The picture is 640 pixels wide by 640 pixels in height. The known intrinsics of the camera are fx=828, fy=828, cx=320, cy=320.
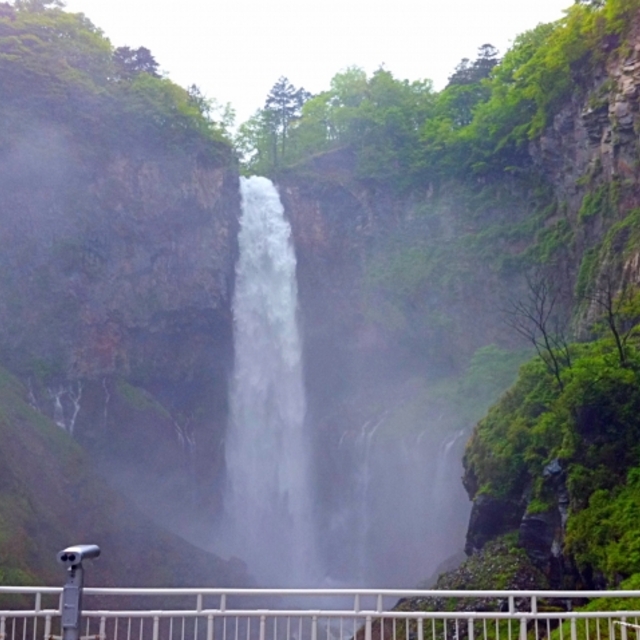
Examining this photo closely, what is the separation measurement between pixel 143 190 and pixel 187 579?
19.1 meters

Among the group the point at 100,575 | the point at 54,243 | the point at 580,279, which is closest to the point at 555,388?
the point at 580,279

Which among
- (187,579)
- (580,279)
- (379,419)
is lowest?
(187,579)

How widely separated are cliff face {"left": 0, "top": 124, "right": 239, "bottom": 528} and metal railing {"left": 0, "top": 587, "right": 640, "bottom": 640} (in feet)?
27.4

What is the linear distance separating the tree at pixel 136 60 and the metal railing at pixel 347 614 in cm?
3190

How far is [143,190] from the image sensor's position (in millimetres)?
40469

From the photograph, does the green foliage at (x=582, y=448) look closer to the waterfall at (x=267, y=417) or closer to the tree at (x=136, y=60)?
the waterfall at (x=267, y=417)

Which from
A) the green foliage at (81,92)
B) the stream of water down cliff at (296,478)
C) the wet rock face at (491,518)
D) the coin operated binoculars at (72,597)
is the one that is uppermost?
the green foliage at (81,92)

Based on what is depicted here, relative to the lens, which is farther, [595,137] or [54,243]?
[54,243]

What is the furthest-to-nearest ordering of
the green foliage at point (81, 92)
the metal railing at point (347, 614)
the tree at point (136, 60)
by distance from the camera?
the tree at point (136, 60) < the green foliage at point (81, 92) < the metal railing at point (347, 614)

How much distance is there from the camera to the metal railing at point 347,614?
8.57 metres

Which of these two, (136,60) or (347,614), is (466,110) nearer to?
(136,60)

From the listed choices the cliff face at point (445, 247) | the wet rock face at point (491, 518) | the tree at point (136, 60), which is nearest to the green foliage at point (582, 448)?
the wet rock face at point (491, 518)

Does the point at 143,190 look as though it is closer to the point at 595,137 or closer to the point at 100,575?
the point at 100,575

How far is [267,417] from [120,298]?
9.31 meters
